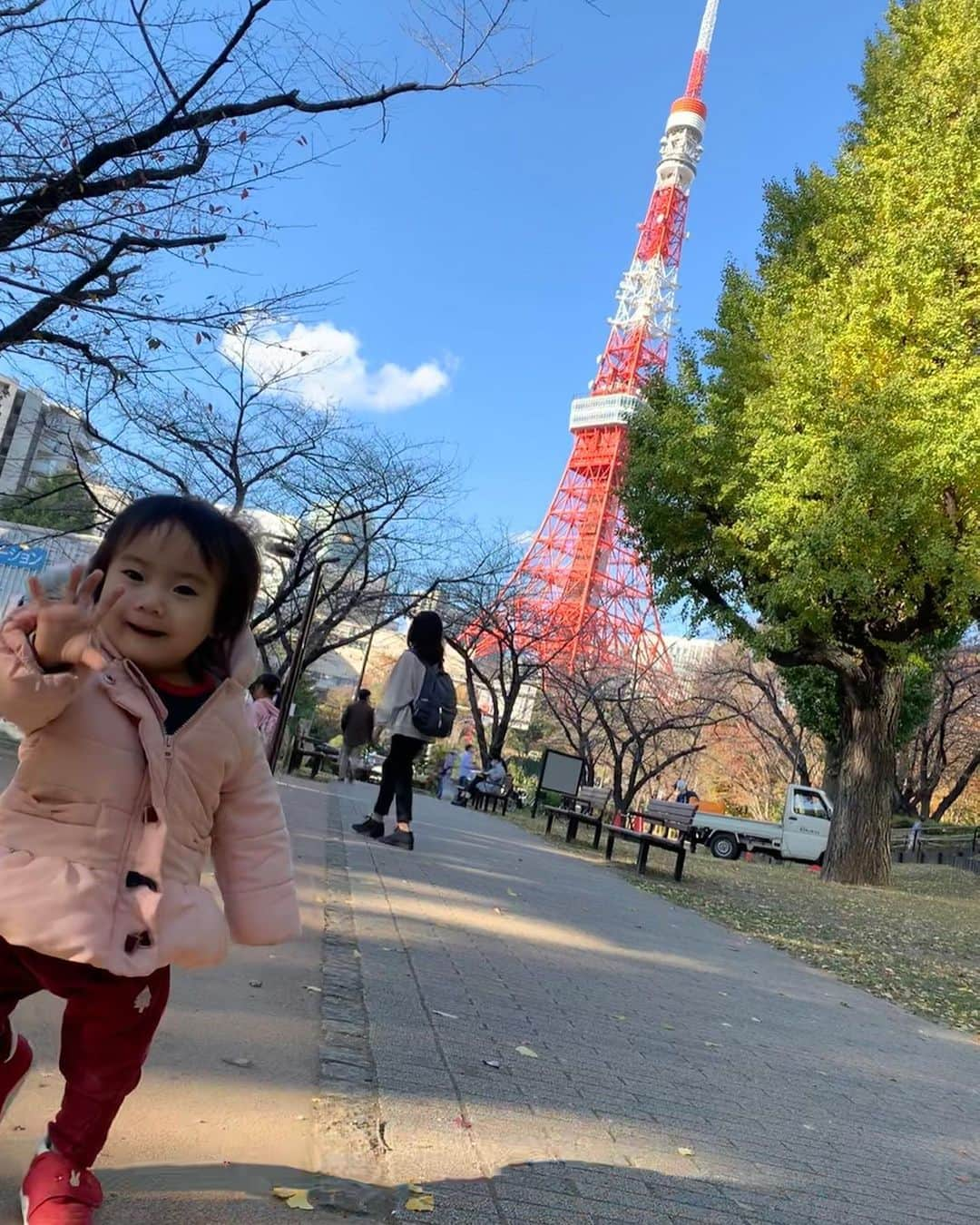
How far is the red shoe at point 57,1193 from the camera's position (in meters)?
1.40

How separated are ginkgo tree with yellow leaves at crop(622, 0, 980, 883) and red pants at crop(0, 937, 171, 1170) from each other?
1004cm

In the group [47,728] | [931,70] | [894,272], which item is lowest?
[47,728]

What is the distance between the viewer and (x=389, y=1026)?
2.85m

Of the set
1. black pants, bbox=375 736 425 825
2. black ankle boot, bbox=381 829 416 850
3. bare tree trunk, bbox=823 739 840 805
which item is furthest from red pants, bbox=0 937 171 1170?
bare tree trunk, bbox=823 739 840 805

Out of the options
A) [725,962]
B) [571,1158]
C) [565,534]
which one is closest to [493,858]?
[725,962]

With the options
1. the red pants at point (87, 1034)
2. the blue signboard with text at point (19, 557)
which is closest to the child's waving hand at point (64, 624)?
the red pants at point (87, 1034)

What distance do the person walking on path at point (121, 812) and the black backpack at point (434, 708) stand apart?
188 inches

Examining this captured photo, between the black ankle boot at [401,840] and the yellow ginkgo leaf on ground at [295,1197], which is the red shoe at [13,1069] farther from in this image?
the black ankle boot at [401,840]

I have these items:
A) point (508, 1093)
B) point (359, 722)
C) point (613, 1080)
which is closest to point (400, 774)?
point (613, 1080)

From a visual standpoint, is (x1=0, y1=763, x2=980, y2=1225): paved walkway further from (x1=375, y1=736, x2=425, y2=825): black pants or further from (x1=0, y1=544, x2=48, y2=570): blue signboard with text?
(x1=0, y1=544, x2=48, y2=570): blue signboard with text

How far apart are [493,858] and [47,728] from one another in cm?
770

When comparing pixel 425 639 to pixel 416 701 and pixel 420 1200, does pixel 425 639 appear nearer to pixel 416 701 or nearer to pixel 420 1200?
pixel 416 701

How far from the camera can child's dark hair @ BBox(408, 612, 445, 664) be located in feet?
21.9

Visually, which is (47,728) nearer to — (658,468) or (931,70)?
(658,468)
